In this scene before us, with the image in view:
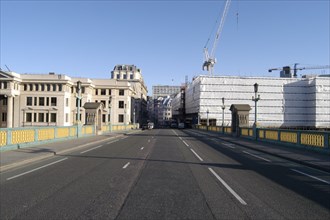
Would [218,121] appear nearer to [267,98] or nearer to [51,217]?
[267,98]

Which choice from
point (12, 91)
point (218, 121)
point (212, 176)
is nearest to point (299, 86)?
point (218, 121)

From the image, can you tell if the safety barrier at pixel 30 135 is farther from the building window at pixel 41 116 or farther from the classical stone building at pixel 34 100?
the building window at pixel 41 116

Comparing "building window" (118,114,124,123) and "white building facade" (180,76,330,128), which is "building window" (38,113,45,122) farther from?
"white building facade" (180,76,330,128)

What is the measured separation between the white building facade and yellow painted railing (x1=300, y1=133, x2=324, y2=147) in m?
83.3

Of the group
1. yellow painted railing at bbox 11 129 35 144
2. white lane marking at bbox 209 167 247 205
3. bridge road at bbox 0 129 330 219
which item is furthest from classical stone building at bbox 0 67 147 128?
white lane marking at bbox 209 167 247 205

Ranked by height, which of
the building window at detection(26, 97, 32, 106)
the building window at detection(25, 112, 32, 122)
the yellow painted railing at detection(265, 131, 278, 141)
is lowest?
the yellow painted railing at detection(265, 131, 278, 141)

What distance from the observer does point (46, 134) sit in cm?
2392

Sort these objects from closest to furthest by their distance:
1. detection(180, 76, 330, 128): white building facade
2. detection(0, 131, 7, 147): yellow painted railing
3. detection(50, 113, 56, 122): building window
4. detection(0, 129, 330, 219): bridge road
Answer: detection(0, 129, 330, 219): bridge road
detection(0, 131, 7, 147): yellow painted railing
detection(50, 113, 56, 122): building window
detection(180, 76, 330, 128): white building facade

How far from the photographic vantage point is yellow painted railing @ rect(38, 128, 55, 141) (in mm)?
22750

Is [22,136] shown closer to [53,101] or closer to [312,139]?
[312,139]

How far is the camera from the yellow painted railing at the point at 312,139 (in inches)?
764

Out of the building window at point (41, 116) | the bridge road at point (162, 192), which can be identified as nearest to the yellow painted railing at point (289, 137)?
the bridge road at point (162, 192)

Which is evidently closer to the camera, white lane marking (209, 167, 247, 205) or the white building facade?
white lane marking (209, 167, 247, 205)

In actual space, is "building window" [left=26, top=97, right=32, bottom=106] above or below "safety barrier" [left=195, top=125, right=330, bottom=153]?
above
